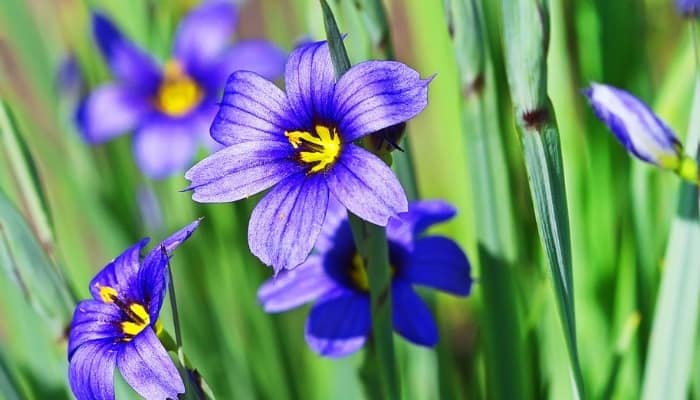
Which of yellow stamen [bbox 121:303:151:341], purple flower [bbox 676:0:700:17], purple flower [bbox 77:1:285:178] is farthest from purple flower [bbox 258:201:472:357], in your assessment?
purple flower [bbox 77:1:285:178]

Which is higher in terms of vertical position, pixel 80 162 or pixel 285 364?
pixel 80 162

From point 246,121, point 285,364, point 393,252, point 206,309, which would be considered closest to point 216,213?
point 206,309

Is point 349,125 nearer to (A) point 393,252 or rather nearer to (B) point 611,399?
(A) point 393,252

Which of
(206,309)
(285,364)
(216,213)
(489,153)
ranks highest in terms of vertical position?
(489,153)

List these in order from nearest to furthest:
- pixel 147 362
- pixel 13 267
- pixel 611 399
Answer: pixel 147 362 < pixel 13 267 < pixel 611 399

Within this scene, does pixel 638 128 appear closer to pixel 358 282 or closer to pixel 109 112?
pixel 358 282

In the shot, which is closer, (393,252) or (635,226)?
(393,252)

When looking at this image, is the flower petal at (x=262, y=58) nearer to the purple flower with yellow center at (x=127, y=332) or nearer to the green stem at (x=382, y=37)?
Answer: the green stem at (x=382, y=37)
